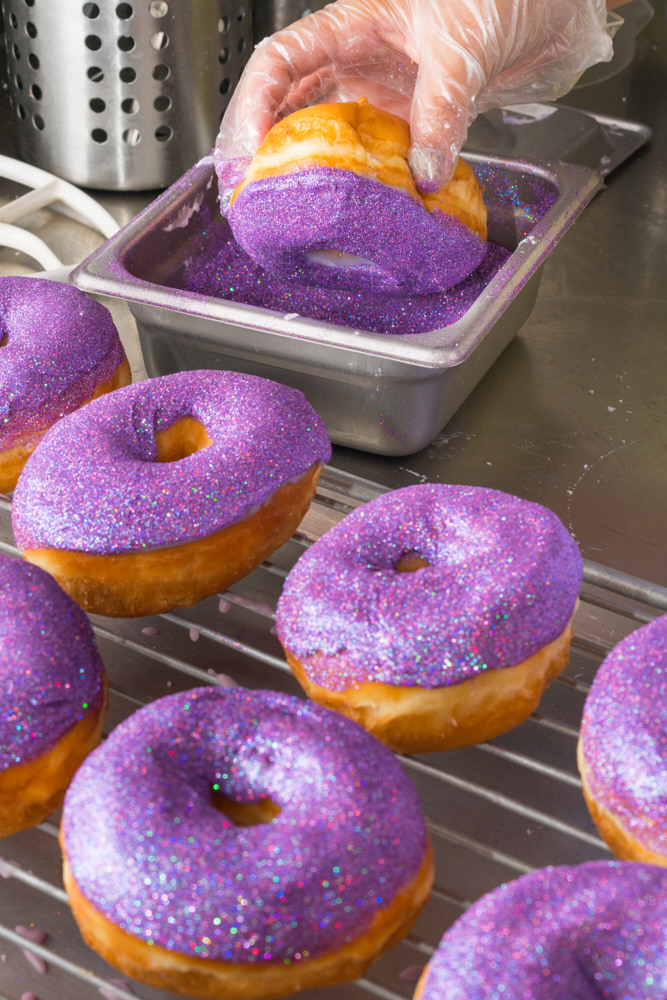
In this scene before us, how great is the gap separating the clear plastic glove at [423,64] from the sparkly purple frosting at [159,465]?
0.28m

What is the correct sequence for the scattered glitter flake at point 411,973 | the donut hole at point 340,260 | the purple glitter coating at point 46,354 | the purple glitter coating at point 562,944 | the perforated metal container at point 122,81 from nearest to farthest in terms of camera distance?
the purple glitter coating at point 562,944, the scattered glitter flake at point 411,973, the purple glitter coating at point 46,354, the donut hole at point 340,260, the perforated metal container at point 122,81

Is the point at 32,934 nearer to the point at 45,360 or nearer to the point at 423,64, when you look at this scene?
the point at 45,360

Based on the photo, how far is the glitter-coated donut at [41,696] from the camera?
617 mm

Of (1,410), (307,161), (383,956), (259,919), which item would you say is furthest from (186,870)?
(307,161)

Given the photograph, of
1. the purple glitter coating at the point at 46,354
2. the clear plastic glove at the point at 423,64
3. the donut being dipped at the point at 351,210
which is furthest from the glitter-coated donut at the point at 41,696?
the clear plastic glove at the point at 423,64

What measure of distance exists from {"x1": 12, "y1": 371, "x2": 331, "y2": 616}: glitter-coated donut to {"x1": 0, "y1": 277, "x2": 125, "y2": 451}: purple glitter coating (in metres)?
0.05

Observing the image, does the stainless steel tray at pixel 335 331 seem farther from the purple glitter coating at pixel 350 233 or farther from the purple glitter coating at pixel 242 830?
the purple glitter coating at pixel 242 830

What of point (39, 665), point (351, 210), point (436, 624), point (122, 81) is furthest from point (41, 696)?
point (122, 81)

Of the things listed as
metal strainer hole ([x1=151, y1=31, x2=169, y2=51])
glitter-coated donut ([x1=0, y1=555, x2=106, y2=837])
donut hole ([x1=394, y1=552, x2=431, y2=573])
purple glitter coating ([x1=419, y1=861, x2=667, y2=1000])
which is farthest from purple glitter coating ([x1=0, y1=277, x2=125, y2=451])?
purple glitter coating ([x1=419, y1=861, x2=667, y2=1000])

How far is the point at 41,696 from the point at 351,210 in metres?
0.50

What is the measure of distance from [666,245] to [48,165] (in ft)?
2.68

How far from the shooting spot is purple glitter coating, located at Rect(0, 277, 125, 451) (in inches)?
33.8

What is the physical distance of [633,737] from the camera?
61cm

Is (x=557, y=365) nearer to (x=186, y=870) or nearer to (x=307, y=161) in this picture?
(x=307, y=161)
